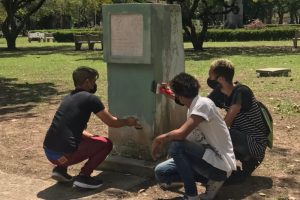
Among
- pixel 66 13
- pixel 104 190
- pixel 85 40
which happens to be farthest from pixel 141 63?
pixel 66 13

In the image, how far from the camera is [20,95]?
35.0 ft

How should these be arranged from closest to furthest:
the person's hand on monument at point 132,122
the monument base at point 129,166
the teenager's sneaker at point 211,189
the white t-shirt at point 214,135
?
the white t-shirt at point 214,135, the teenager's sneaker at point 211,189, the person's hand on monument at point 132,122, the monument base at point 129,166

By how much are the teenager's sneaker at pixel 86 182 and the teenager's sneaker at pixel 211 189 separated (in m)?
0.98

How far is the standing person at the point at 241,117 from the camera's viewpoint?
4.57 meters

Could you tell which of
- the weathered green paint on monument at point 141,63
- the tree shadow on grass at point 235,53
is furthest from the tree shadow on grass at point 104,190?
the tree shadow on grass at point 235,53

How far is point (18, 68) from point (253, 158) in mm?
13184

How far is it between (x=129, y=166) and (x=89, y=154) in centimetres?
60

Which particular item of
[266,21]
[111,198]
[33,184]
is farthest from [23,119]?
[266,21]

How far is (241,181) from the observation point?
4.80m

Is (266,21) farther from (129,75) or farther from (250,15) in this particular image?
(129,75)

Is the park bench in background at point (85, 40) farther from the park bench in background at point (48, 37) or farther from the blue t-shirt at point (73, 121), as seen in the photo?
the blue t-shirt at point (73, 121)

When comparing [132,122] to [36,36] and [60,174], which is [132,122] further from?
[36,36]

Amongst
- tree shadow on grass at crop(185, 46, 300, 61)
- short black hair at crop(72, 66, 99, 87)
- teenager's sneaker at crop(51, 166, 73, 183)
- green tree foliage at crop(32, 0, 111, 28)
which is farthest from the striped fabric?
green tree foliage at crop(32, 0, 111, 28)

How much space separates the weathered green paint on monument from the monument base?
0.08 metres
